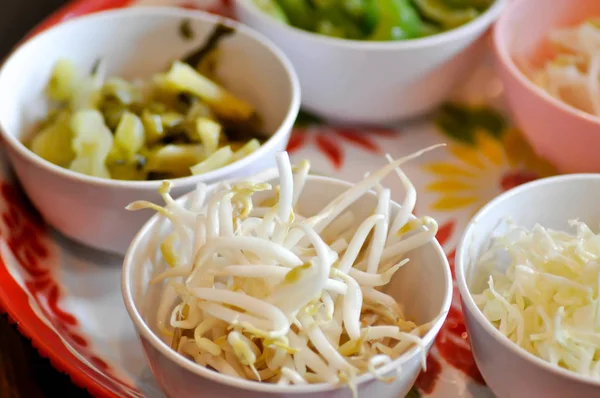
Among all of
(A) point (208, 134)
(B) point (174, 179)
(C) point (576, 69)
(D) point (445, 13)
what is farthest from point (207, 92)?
(C) point (576, 69)

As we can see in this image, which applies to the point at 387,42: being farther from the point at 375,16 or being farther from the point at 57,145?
the point at 57,145

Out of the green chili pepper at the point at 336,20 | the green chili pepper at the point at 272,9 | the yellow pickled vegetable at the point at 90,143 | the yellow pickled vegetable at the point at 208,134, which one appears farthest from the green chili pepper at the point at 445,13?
the yellow pickled vegetable at the point at 90,143

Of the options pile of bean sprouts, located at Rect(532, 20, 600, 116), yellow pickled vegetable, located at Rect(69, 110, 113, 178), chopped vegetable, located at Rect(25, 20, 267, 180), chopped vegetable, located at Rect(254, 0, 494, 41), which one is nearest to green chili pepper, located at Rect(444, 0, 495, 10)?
chopped vegetable, located at Rect(254, 0, 494, 41)

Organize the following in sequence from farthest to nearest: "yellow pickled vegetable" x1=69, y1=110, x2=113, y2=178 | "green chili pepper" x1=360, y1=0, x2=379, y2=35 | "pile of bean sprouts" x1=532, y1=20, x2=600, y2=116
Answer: "green chili pepper" x1=360, y1=0, x2=379, y2=35
"pile of bean sprouts" x1=532, y1=20, x2=600, y2=116
"yellow pickled vegetable" x1=69, y1=110, x2=113, y2=178

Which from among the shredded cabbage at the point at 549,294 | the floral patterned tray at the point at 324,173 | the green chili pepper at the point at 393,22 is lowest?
the floral patterned tray at the point at 324,173

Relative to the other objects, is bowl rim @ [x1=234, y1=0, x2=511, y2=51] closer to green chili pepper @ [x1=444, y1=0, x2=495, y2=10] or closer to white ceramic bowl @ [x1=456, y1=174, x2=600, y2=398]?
green chili pepper @ [x1=444, y1=0, x2=495, y2=10]

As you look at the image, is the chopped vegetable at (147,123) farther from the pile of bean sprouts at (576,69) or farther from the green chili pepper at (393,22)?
the pile of bean sprouts at (576,69)
